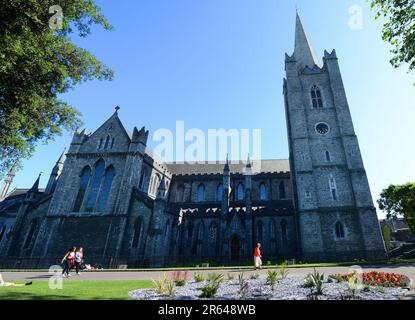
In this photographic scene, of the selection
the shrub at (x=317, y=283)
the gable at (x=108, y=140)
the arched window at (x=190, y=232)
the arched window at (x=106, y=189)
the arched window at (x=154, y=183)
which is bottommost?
the shrub at (x=317, y=283)

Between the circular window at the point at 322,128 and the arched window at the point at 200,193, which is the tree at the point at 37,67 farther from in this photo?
the circular window at the point at 322,128

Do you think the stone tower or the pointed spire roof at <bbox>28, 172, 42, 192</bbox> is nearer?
the stone tower

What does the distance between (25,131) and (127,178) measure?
14118 millimetres

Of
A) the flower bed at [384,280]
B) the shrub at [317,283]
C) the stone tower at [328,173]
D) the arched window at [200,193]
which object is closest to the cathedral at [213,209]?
the stone tower at [328,173]

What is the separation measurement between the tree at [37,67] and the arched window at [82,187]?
13117 mm

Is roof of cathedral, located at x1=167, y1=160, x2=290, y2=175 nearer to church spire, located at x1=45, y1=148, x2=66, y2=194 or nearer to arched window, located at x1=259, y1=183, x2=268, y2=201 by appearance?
arched window, located at x1=259, y1=183, x2=268, y2=201

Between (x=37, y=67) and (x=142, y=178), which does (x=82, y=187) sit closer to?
(x=142, y=178)

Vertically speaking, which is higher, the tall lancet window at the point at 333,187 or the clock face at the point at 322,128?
the clock face at the point at 322,128

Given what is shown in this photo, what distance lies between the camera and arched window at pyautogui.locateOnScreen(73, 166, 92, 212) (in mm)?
29453

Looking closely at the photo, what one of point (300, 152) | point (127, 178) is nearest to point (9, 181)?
point (127, 178)

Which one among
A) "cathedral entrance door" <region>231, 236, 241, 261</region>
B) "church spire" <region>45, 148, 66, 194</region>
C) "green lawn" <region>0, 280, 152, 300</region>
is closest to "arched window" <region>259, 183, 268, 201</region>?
"cathedral entrance door" <region>231, 236, 241, 261</region>

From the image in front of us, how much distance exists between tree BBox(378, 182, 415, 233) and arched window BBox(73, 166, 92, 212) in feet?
139

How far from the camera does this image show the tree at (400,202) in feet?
104

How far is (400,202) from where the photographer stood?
33031 millimetres
